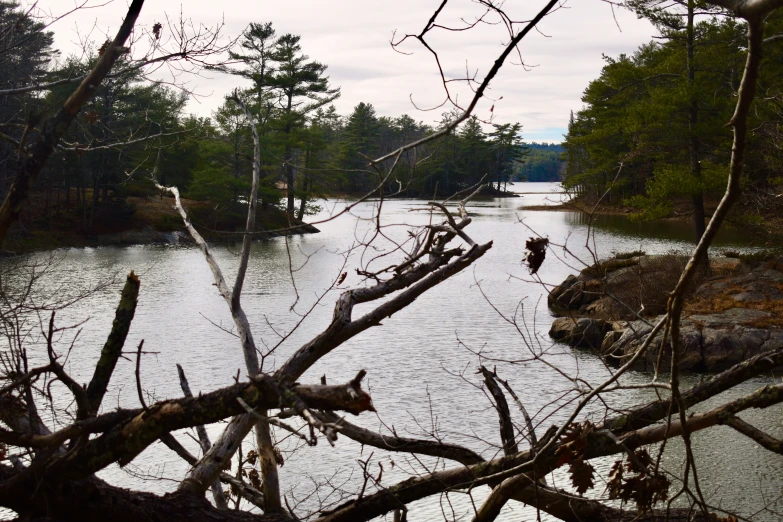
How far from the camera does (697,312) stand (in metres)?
16.0

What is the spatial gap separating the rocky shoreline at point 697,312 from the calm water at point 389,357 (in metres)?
A: 0.77

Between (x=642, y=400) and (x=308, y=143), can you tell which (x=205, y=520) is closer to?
(x=642, y=400)

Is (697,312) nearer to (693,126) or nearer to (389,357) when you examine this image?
(389,357)

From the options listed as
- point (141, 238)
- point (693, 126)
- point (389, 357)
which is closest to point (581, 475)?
point (389, 357)

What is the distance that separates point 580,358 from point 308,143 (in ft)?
95.4

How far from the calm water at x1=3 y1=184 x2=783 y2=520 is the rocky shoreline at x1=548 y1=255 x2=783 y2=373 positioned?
2.52ft

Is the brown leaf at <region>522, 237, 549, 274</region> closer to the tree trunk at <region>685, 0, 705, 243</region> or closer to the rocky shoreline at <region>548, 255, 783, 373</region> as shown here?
the rocky shoreline at <region>548, 255, 783, 373</region>

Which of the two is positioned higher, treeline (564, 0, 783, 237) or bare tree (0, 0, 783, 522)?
treeline (564, 0, 783, 237)

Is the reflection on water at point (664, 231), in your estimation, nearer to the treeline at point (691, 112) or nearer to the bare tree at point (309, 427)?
the treeline at point (691, 112)

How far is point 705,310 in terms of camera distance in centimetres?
1614

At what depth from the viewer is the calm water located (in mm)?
8836

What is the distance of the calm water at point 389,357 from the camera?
8.84m

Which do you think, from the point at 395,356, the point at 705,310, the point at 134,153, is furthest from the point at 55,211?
the point at 705,310

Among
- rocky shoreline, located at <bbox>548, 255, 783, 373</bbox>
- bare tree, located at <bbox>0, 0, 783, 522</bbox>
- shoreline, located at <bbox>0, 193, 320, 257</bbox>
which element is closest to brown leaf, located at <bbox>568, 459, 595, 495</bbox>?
bare tree, located at <bbox>0, 0, 783, 522</bbox>
